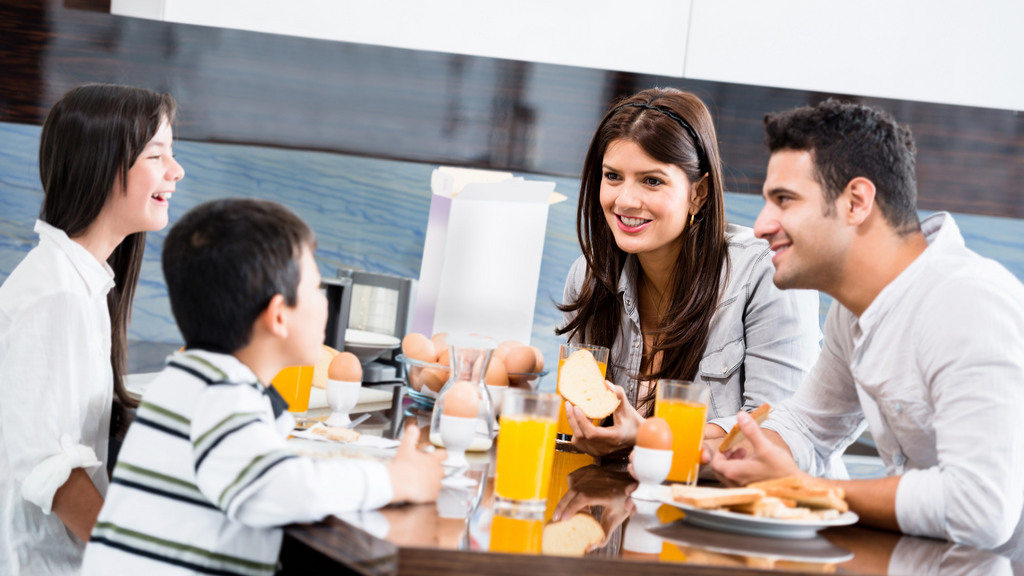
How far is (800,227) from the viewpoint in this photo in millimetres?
1213

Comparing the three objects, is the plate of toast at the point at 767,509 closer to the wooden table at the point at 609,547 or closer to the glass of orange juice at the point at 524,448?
the wooden table at the point at 609,547

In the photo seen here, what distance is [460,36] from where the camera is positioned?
2061mm

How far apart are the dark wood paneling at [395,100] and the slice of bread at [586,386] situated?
952 millimetres

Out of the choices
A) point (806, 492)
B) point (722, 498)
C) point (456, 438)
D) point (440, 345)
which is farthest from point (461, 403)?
point (440, 345)

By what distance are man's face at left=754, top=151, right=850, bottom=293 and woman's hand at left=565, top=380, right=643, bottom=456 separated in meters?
0.33

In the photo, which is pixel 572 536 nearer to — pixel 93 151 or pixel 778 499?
pixel 778 499

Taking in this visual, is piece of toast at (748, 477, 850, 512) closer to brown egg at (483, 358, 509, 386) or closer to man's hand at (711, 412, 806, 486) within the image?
man's hand at (711, 412, 806, 486)

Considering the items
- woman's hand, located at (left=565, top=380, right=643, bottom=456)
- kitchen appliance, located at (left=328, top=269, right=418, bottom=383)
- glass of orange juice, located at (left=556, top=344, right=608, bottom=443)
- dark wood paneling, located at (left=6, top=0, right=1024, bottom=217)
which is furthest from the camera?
kitchen appliance, located at (left=328, top=269, right=418, bottom=383)

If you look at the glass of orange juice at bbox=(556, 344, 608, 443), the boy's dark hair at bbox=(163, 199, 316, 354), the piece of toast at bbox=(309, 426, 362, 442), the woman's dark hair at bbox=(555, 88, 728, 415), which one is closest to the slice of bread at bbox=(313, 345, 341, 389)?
the piece of toast at bbox=(309, 426, 362, 442)

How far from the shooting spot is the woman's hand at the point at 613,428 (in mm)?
1275

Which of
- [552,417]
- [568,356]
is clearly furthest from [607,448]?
[552,417]

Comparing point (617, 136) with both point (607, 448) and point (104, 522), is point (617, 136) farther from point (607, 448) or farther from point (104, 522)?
point (104, 522)

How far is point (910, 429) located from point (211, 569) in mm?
960

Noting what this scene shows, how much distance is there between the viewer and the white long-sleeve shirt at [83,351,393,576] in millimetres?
827
